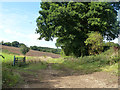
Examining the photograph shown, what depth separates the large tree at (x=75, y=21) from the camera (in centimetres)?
2091

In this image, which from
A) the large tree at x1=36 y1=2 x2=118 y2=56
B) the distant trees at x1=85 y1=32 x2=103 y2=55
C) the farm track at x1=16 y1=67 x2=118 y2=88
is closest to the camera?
the farm track at x1=16 y1=67 x2=118 y2=88

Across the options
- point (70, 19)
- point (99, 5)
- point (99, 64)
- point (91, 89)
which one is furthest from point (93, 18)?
point (91, 89)

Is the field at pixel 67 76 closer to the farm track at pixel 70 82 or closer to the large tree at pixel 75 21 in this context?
the farm track at pixel 70 82

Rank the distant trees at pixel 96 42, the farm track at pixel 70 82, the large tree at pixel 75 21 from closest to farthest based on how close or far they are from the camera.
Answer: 1. the farm track at pixel 70 82
2. the distant trees at pixel 96 42
3. the large tree at pixel 75 21

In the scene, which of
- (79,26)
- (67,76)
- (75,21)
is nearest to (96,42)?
(79,26)

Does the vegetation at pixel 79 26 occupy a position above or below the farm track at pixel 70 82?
above

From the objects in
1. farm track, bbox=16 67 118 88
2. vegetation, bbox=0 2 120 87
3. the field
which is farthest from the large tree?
farm track, bbox=16 67 118 88

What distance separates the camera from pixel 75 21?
901 inches

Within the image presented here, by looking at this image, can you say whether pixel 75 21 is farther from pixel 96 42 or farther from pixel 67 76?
pixel 67 76

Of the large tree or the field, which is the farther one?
the large tree

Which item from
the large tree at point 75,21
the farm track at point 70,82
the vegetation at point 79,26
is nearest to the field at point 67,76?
the farm track at point 70,82

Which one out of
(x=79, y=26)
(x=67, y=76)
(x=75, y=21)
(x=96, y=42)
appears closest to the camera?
(x=67, y=76)

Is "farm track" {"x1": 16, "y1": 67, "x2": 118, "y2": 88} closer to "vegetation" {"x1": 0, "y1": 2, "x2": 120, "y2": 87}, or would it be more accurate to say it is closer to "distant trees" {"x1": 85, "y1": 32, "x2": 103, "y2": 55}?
"vegetation" {"x1": 0, "y1": 2, "x2": 120, "y2": 87}

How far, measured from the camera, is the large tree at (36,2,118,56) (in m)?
20.9
